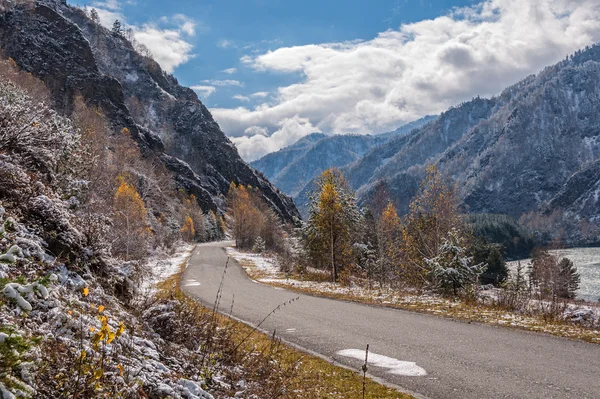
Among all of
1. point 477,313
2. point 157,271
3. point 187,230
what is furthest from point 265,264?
point 187,230

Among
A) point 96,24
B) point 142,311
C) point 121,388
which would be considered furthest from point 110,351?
point 96,24

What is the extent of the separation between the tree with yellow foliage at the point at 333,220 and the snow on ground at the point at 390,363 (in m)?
19.1

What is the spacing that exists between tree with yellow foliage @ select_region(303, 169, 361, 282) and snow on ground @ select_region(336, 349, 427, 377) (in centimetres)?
1909

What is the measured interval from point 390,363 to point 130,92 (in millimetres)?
162181

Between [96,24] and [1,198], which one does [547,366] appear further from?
[96,24]

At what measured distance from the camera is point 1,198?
21.7 feet

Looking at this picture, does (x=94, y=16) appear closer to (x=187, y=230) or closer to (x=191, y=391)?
(x=187, y=230)

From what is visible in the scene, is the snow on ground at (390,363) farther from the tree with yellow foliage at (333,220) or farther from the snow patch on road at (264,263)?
the snow patch on road at (264,263)

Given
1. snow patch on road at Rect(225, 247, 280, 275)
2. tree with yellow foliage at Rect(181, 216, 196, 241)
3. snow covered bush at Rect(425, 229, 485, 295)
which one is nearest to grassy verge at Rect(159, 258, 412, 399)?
snow covered bush at Rect(425, 229, 485, 295)

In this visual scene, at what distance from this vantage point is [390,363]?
328 inches

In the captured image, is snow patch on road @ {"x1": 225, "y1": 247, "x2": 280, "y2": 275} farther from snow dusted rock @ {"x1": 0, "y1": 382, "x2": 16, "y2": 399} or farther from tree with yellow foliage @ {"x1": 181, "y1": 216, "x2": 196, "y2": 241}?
tree with yellow foliage @ {"x1": 181, "y1": 216, "x2": 196, "y2": 241}

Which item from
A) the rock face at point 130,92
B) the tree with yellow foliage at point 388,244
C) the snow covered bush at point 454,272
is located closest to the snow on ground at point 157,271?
the snow covered bush at point 454,272

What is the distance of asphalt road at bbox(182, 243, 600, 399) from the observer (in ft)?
22.1

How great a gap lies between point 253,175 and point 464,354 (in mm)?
157512
